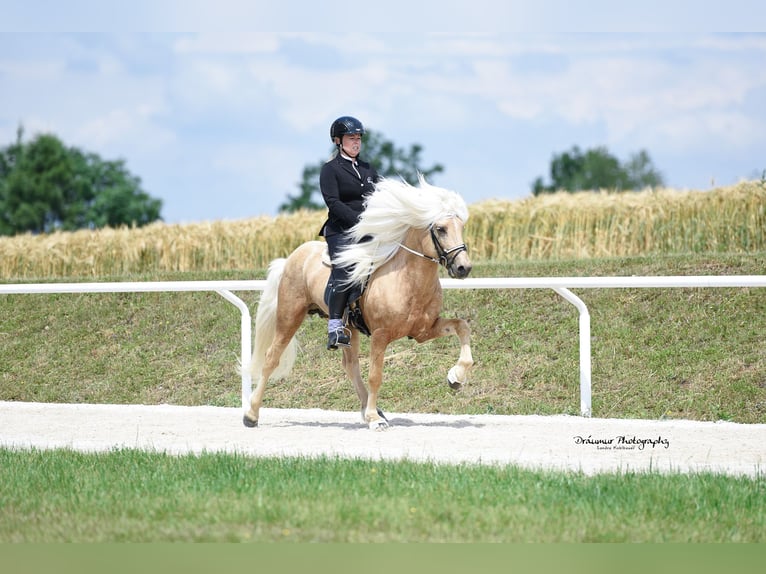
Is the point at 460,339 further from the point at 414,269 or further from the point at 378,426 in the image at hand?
the point at 378,426

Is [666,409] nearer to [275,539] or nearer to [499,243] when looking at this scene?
[275,539]

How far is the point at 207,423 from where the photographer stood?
11125mm

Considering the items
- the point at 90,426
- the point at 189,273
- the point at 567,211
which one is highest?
the point at 567,211

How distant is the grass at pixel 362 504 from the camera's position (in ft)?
18.9

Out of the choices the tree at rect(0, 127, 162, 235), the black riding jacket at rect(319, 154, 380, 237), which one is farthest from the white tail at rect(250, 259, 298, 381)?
the tree at rect(0, 127, 162, 235)

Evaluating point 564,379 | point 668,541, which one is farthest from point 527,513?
point 564,379

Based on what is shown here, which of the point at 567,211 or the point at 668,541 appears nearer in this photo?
the point at 668,541

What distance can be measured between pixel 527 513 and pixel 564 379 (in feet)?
25.0

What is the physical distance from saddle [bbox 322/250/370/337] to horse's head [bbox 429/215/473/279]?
0.81 metres

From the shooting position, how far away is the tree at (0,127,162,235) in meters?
65.5

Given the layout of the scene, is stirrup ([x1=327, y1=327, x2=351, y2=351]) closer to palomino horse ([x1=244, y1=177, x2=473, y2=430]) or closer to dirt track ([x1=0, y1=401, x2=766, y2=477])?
palomino horse ([x1=244, y1=177, x2=473, y2=430])

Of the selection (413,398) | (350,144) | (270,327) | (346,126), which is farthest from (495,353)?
(346,126)

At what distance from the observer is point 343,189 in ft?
A: 32.7

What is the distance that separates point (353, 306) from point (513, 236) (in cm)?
1254
